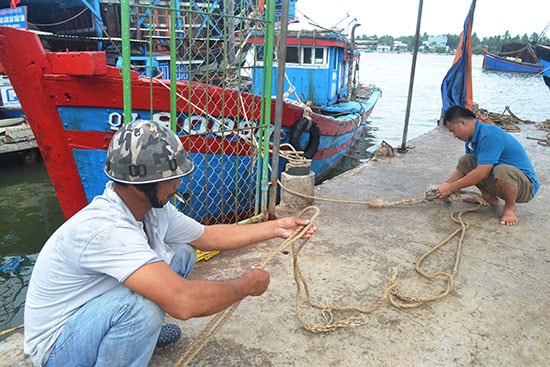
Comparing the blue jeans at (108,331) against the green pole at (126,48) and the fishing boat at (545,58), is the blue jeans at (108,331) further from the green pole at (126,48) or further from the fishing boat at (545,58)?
the fishing boat at (545,58)

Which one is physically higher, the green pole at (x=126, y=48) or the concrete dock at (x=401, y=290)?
the green pole at (x=126, y=48)

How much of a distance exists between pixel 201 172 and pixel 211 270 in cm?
186

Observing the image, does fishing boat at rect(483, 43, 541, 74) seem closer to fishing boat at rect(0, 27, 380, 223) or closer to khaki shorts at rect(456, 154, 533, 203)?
khaki shorts at rect(456, 154, 533, 203)

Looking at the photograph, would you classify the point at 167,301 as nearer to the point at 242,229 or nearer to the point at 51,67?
the point at 242,229

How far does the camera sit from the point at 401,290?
9.73ft

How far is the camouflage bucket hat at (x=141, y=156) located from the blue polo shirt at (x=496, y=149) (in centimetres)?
320

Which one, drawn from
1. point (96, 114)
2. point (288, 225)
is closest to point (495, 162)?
point (288, 225)

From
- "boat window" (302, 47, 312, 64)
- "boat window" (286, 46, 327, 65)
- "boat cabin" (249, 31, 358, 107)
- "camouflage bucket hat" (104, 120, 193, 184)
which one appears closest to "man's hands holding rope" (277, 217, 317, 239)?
"camouflage bucket hat" (104, 120, 193, 184)

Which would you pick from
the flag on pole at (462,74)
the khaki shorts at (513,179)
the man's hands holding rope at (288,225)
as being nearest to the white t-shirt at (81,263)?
the man's hands holding rope at (288,225)

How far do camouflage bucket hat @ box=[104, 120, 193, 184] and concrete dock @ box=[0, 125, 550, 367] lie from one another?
3.55 ft

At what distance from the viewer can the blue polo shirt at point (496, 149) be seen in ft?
12.9

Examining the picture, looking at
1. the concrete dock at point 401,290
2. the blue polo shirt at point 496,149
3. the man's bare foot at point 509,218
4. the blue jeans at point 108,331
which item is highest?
the blue polo shirt at point 496,149

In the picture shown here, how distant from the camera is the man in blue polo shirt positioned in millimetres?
3938

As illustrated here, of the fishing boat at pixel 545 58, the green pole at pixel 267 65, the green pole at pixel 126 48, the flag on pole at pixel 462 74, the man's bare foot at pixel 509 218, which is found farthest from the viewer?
the fishing boat at pixel 545 58
